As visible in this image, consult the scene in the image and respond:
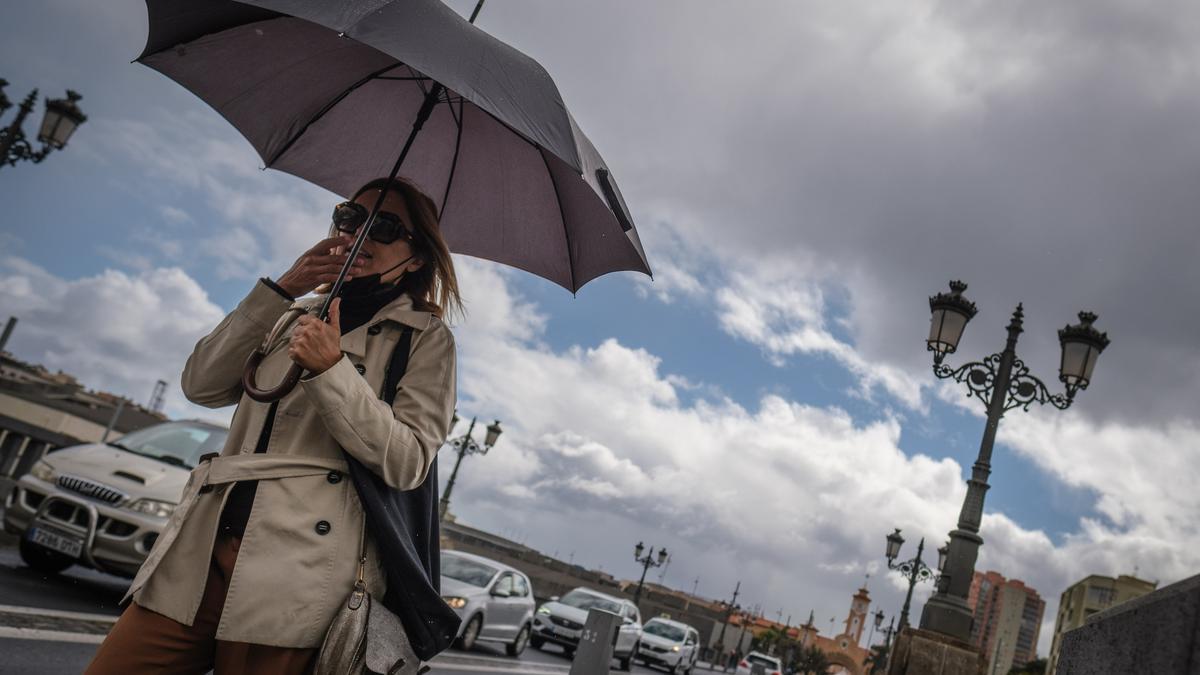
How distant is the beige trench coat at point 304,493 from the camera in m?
1.72

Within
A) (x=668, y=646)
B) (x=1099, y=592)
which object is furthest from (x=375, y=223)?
(x=1099, y=592)

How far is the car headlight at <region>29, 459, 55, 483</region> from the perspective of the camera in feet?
21.9

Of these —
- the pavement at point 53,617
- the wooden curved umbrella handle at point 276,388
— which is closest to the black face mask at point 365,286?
the wooden curved umbrella handle at point 276,388

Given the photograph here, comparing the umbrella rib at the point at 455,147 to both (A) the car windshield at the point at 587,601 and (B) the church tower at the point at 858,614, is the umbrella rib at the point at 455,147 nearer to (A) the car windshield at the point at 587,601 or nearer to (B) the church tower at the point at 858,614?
(A) the car windshield at the point at 587,601

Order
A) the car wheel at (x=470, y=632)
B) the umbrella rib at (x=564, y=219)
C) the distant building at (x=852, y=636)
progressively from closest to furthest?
the umbrella rib at (x=564, y=219) < the car wheel at (x=470, y=632) < the distant building at (x=852, y=636)

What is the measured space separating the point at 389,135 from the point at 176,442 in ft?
19.0

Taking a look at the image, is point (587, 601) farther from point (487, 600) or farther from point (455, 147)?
A: point (455, 147)

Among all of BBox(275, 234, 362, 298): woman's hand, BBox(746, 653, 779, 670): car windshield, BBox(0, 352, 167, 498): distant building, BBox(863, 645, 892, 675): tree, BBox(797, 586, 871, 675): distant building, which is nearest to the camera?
BBox(275, 234, 362, 298): woman's hand

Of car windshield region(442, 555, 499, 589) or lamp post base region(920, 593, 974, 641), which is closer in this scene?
lamp post base region(920, 593, 974, 641)

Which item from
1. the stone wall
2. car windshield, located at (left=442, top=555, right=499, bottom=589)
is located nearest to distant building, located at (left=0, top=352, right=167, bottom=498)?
car windshield, located at (left=442, top=555, right=499, bottom=589)

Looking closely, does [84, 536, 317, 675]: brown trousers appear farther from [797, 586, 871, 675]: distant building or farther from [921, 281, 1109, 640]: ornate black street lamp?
[797, 586, 871, 675]: distant building

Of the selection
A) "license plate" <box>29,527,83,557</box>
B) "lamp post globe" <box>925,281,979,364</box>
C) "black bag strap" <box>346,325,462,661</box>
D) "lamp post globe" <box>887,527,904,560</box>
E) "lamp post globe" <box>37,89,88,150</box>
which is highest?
"lamp post globe" <box>925,281,979,364</box>

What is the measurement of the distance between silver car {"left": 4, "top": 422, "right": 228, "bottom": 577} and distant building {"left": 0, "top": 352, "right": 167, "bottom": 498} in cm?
334

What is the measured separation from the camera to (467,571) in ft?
40.2
